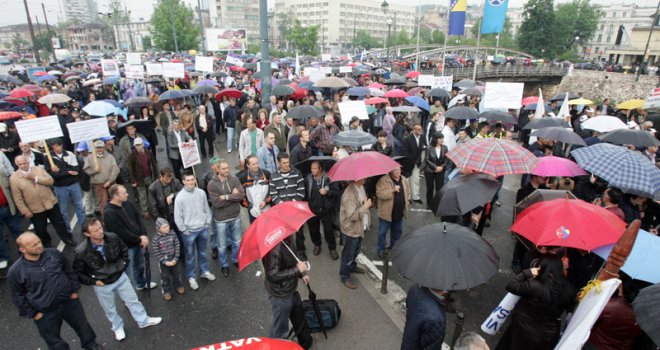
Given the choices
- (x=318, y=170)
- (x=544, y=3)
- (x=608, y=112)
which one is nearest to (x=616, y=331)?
(x=318, y=170)

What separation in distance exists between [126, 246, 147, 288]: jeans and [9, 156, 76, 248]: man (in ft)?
7.26

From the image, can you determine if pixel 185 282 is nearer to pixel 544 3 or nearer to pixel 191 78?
pixel 191 78

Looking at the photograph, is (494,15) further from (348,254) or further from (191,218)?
(191,218)

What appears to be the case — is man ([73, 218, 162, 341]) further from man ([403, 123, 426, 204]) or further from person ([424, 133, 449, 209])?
man ([403, 123, 426, 204])

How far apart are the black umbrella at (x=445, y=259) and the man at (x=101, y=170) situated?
6.41 m

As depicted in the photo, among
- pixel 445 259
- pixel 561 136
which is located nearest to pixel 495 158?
pixel 445 259

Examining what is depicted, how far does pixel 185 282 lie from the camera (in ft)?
19.3

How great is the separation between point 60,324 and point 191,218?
1.94m

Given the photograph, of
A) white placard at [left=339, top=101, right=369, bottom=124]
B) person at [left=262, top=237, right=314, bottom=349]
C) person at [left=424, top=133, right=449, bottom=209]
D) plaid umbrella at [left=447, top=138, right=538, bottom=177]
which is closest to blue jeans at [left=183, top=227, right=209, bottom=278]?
person at [left=262, top=237, right=314, bottom=349]

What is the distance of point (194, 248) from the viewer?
5754mm

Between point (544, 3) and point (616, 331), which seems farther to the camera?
point (544, 3)

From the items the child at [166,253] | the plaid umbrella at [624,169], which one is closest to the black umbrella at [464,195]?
the plaid umbrella at [624,169]

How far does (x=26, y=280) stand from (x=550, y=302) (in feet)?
17.2

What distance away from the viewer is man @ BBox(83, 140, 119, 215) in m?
7.20
